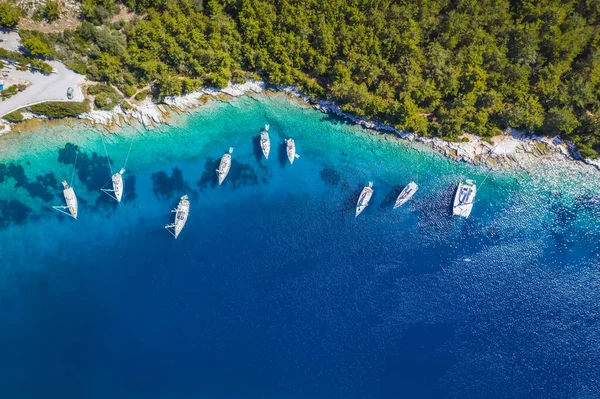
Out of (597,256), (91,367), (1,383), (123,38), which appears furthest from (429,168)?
(1,383)

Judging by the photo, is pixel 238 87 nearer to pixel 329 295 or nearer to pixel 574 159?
pixel 329 295

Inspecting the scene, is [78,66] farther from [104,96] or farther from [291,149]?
[291,149]

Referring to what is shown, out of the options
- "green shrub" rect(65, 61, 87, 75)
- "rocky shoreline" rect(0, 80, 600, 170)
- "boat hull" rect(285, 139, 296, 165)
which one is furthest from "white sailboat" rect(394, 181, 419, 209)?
"green shrub" rect(65, 61, 87, 75)

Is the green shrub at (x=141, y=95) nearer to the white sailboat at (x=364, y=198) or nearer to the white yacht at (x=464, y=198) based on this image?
the white sailboat at (x=364, y=198)

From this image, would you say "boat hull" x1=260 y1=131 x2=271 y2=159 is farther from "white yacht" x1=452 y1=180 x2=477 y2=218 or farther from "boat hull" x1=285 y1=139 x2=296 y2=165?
"white yacht" x1=452 y1=180 x2=477 y2=218

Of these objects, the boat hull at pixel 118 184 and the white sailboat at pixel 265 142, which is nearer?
the boat hull at pixel 118 184

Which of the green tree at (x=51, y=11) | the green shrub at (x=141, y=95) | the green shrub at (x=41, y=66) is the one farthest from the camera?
the green shrub at (x=141, y=95)

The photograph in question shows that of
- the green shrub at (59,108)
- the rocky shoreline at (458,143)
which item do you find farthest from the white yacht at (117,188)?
the green shrub at (59,108)
